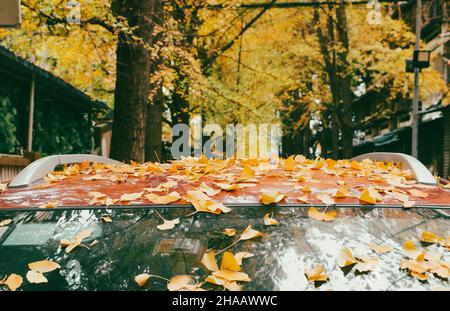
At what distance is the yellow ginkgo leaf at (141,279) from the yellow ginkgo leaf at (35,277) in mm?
306

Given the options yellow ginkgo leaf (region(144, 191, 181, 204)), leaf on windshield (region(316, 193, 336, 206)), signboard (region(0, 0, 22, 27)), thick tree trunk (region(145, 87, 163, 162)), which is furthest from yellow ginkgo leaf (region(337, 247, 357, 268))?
thick tree trunk (region(145, 87, 163, 162))

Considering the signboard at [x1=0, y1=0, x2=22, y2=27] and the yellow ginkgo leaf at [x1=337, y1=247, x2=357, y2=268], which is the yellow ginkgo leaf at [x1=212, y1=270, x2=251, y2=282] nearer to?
the yellow ginkgo leaf at [x1=337, y1=247, x2=357, y2=268]

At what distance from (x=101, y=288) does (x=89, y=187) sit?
2.87 feet

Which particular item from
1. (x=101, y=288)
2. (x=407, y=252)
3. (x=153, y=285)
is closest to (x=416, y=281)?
(x=407, y=252)

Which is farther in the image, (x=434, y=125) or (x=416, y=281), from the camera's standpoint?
(x=434, y=125)

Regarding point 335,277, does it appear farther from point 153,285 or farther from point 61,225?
point 61,225

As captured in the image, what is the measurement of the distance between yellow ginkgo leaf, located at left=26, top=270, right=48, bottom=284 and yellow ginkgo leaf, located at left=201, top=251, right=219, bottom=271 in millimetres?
523

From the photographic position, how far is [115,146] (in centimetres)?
853

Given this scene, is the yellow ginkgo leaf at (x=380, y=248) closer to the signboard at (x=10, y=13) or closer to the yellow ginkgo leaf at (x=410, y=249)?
the yellow ginkgo leaf at (x=410, y=249)

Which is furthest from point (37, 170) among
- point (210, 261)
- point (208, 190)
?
point (210, 261)

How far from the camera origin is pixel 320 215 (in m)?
1.80

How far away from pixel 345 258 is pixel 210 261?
0.46m
